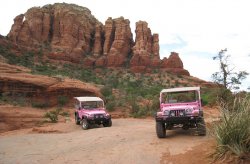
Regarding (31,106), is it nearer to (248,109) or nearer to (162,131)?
(162,131)

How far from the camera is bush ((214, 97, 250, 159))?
795 cm

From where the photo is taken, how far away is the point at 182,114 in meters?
13.4

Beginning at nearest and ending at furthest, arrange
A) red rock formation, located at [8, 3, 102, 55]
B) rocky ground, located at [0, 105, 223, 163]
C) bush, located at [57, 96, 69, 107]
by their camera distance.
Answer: rocky ground, located at [0, 105, 223, 163] < bush, located at [57, 96, 69, 107] < red rock formation, located at [8, 3, 102, 55]

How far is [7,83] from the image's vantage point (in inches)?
1387

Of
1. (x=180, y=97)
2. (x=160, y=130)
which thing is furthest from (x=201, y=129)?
(x=180, y=97)

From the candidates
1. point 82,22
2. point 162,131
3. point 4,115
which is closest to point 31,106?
point 4,115

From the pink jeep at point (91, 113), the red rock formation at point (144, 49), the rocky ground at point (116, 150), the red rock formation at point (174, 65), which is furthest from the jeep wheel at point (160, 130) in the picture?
the red rock formation at point (174, 65)

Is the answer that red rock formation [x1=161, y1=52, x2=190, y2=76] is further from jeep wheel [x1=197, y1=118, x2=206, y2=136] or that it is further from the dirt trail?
jeep wheel [x1=197, y1=118, x2=206, y2=136]

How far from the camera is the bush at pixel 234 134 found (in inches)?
313

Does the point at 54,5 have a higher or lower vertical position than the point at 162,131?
higher

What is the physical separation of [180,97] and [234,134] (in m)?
6.74

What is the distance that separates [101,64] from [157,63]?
13.9 meters

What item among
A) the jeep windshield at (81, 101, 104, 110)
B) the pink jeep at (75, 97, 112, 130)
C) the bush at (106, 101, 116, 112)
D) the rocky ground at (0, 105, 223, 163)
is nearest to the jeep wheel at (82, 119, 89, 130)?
the pink jeep at (75, 97, 112, 130)

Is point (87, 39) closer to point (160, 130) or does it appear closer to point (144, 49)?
point (144, 49)
